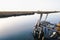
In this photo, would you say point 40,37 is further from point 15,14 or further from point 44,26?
point 15,14

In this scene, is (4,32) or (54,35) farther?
(4,32)

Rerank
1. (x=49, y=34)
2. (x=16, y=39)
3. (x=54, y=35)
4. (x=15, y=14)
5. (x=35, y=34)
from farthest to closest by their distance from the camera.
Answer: (x=16, y=39) → (x=35, y=34) → (x=49, y=34) → (x=54, y=35) → (x=15, y=14)

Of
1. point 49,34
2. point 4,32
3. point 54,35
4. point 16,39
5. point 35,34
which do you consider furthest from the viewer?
point 4,32

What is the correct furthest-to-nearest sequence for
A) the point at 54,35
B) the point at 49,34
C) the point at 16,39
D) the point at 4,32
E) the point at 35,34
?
1. the point at 4,32
2. the point at 16,39
3. the point at 35,34
4. the point at 49,34
5. the point at 54,35

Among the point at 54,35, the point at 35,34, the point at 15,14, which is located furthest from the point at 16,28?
the point at 15,14

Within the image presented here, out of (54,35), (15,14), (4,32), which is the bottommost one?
(4,32)

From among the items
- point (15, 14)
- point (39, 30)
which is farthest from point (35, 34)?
point (15, 14)

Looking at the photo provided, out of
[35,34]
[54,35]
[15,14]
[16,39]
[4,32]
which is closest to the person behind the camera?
[15,14]

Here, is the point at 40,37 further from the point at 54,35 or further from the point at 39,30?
the point at 54,35

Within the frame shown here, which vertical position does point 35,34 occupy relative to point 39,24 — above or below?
below

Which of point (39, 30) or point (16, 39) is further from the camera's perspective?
point (16, 39)
